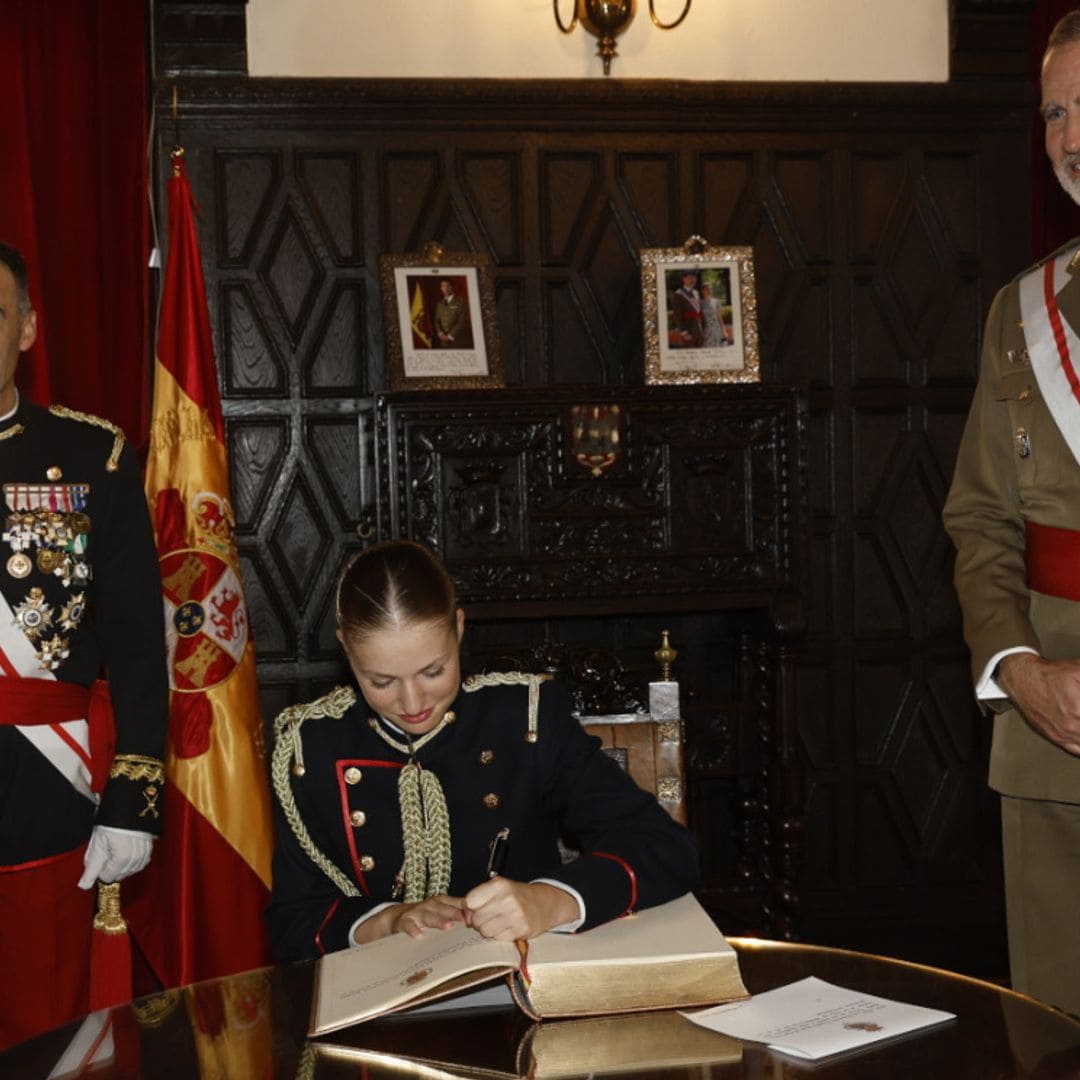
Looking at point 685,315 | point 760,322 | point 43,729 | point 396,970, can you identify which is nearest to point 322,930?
point 396,970

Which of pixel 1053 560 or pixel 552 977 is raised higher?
pixel 1053 560

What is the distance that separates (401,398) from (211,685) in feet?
2.77

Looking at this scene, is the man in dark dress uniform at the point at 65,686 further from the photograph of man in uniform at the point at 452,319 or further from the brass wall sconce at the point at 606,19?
the brass wall sconce at the point at 606,19

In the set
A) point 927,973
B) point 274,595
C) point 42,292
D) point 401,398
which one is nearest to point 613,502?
point 401,398

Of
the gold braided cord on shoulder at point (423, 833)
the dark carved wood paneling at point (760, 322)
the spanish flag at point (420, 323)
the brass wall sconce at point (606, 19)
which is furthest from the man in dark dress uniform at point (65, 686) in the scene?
the brass wall sconce at point (606, 19)

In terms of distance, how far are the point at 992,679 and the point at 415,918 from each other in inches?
37.9

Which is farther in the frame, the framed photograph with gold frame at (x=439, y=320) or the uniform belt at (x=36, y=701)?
the framed photograph with gold frame at (x=439, y=320)

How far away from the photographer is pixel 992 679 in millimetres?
2176

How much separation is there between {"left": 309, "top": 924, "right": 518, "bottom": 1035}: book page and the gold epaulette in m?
0.47

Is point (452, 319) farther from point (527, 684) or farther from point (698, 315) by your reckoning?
point (527, 684)

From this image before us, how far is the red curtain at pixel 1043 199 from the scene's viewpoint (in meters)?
4.18

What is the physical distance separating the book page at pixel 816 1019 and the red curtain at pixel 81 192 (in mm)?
2663

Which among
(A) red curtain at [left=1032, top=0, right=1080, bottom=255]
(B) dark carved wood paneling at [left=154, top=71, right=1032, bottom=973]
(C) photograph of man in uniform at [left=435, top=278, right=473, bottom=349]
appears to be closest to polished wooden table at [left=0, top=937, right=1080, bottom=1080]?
(B) dark carved wood paneling at [left=154, top=71, right=1032, bottom=973]

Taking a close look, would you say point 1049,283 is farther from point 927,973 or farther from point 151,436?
point 151,436
